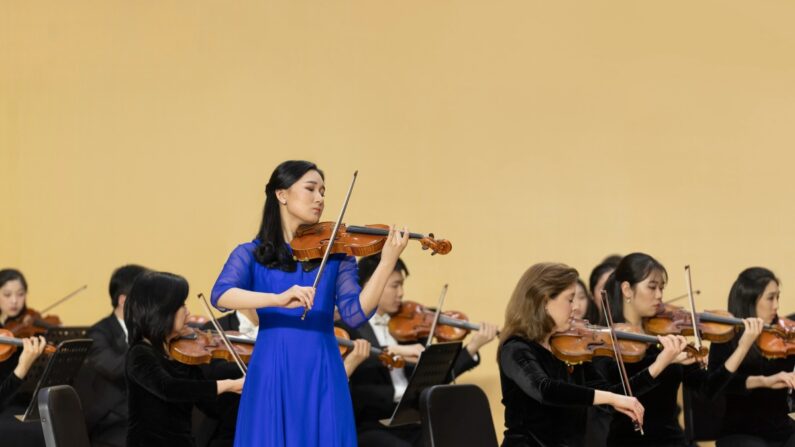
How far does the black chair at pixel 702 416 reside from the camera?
3.79 meters

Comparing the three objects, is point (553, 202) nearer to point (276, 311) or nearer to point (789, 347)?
point (789, 347)

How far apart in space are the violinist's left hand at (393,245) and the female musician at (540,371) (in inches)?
24.2

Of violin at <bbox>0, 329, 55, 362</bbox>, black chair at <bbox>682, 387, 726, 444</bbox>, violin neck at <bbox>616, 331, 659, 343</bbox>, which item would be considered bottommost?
black chair at <bbox>682, 387, 726, 444</bbox>

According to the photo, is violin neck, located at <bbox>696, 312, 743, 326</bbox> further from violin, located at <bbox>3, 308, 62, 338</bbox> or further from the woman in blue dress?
violin, located at <bbox>3, 308, 62, 338</bbox>

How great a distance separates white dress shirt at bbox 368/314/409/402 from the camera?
4.18 metres

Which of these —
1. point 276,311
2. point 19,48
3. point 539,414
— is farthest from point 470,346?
point 19,48

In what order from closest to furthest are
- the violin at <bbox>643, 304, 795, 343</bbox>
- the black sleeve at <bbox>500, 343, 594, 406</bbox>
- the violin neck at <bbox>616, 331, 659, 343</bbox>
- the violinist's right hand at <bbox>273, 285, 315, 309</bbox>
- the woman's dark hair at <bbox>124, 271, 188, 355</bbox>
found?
1. the violinist's right hand at <bbox>273, 285, 315, 309</bbox>
2. the black sleeve at <bbox>500, 343, 594, 406</bbox>
3. the woman's dark hair at <bbox>124, 271, 188, 355</bbox>
4. the violin neck at <bbox>616, 331, 659, 343</bbox>
5. the violin at <bbox>643, 304, 795, 343</bbox>

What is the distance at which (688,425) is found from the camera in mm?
3854

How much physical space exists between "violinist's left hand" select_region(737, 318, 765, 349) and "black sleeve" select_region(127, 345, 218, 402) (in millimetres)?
1825

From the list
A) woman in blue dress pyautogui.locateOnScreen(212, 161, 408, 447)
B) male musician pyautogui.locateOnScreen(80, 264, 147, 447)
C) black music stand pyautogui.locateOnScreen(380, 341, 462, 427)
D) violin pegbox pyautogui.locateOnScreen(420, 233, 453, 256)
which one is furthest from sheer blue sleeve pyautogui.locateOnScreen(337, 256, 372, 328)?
male musician pyautogui.locateOnScreen(80, 264, 147, 447)

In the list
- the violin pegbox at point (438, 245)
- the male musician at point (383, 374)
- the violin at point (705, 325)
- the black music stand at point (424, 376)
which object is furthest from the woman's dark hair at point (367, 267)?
the violin pegbox at point (438, 245)

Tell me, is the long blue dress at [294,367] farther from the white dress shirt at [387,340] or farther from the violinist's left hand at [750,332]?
the violinist's left hand at [750,332]

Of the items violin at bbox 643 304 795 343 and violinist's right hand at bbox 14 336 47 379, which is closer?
violin at bbox 643 304 795 343

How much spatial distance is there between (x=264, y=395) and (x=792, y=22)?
3628mm
